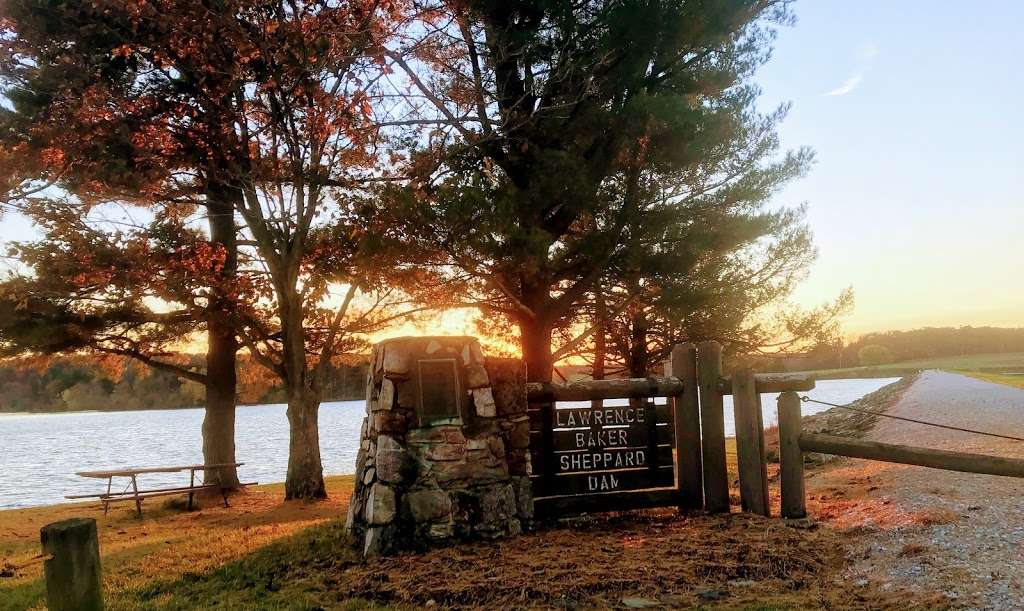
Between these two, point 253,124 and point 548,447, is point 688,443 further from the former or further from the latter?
point 253,124

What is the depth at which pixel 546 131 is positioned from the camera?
11.8 m

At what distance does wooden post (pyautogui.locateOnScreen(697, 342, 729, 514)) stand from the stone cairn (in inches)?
82.4

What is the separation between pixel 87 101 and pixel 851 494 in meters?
12.0

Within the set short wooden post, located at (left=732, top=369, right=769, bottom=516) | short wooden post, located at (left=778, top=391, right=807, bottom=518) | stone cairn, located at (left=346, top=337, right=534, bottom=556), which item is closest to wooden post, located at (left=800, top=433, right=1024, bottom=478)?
short wooden post, located at (left=778, top=391, right=807, bottom=518)

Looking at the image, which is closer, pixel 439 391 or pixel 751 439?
pixel 439 391

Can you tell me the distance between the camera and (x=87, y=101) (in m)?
10.6

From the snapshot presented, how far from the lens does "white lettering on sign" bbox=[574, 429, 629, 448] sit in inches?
310

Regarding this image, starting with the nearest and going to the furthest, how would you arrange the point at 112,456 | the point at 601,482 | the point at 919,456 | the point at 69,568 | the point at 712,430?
the point at 69,568 → the point at 919,456 → the point at 601,482 → the point at 712,430 → the point at 112,456

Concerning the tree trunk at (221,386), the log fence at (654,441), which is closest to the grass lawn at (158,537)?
the tree trunk at (221,386)

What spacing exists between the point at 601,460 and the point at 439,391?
2048mm

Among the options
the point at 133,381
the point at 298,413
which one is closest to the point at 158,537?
the point at 298,413

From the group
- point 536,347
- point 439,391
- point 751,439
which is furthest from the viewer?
point 536,347

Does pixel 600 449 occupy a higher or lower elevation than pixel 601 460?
higher

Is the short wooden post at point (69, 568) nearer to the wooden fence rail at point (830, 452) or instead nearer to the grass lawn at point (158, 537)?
the grass lawn at point (158, 537)
